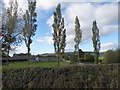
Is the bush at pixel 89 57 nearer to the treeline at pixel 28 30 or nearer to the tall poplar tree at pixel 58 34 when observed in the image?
the treeline at pixel 28 30

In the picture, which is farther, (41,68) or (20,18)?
(20,18)

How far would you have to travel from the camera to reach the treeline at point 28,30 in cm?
1603

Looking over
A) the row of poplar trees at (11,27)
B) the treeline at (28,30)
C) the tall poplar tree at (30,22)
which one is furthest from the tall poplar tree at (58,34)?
the row of poplar trees at (11,27)

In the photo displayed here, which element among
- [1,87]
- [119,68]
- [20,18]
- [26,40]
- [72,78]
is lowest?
[1,87]

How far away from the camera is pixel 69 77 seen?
7480 mm

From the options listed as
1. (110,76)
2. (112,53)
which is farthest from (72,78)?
(112,53)

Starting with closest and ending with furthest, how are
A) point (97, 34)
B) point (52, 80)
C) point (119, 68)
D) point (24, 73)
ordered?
point (119, 68)
point (52, 80)
point (24, 73)
point (97, 34)

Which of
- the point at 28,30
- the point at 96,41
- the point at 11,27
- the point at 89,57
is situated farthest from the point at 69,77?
the point at 89,57

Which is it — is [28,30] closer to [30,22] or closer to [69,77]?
[30,22]

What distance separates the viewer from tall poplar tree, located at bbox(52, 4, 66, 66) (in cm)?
2575

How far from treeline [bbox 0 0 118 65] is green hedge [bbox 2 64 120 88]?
8.45 m

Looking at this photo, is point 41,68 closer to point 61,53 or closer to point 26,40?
point 26,40

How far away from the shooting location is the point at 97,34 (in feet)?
113

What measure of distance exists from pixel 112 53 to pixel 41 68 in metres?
18.7
